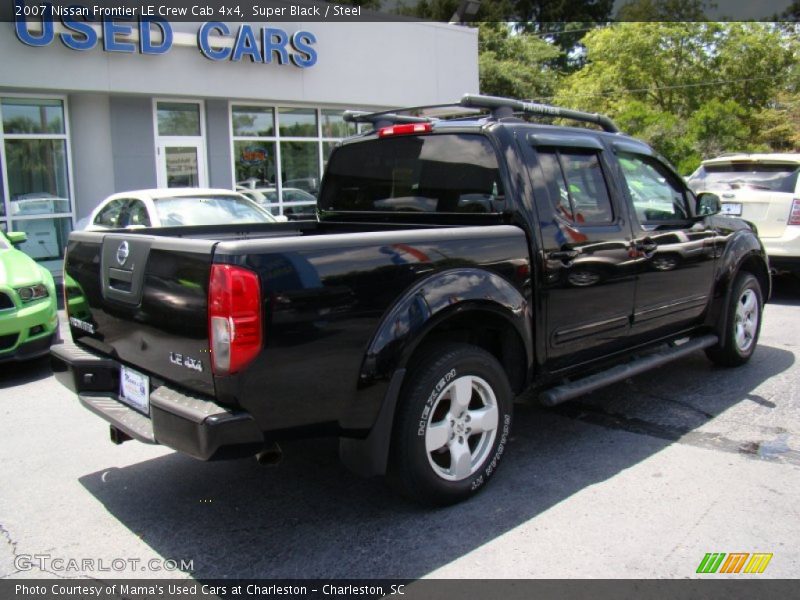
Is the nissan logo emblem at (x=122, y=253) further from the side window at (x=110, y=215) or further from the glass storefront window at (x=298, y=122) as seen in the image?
the glass storefront window at (x=298, y=122)

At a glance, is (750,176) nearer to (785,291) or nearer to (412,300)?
(785,291)

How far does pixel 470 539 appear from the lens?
329 centimetres

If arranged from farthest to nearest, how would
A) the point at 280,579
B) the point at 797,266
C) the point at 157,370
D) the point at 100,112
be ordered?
1. the point at 100,112
2. the point at 797,266
3. the point at 157,370
4. the point at 280,579

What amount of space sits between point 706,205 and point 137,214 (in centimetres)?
683

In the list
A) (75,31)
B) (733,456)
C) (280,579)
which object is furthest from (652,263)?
(75,31)

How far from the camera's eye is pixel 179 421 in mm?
2887

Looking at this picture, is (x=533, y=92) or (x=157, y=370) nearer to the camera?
(x=157, y=370)

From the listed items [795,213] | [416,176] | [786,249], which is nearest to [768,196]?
[795,213]

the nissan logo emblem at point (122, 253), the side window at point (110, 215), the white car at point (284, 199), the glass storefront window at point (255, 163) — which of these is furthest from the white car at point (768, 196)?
the glass storefront window at point (255, 163)

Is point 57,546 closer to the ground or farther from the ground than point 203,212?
closer to the ground

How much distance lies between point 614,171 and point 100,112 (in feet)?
36.1

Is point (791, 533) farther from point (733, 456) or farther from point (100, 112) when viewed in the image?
point (100, 112)

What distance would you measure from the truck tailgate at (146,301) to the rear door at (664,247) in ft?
9.65

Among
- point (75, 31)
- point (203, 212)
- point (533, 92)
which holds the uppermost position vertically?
point (533, 92)
